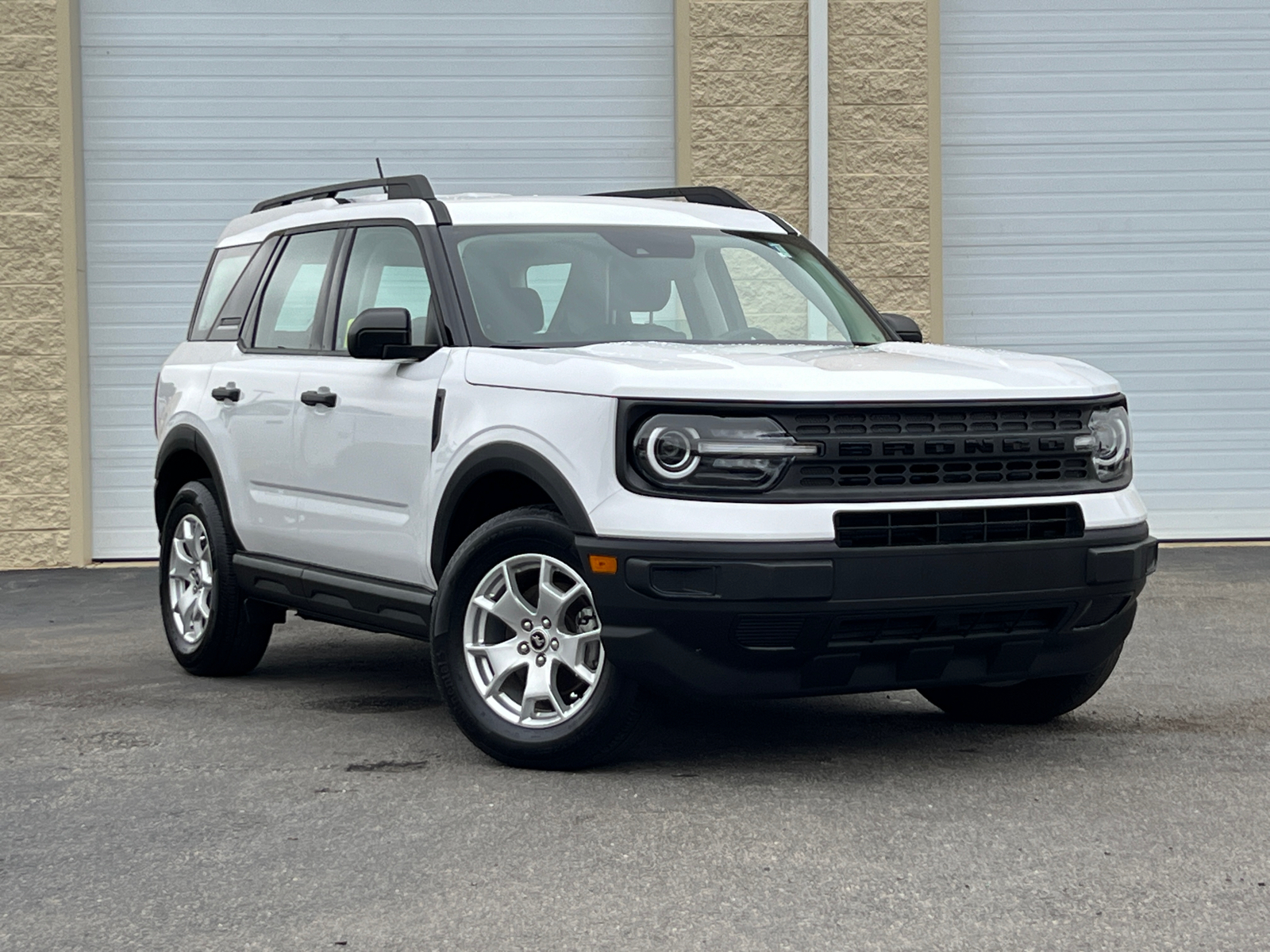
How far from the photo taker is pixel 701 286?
6543 mm

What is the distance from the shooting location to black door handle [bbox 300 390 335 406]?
21.3 feet

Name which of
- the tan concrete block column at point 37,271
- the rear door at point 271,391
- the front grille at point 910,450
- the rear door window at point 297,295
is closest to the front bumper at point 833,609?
the front grille at point 910,450

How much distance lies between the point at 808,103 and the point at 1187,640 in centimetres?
586

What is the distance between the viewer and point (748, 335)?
20.9 ft

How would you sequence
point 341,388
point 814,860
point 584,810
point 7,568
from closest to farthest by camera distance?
point 814,860 → point 584,810 → point 341,388 → point 7,568

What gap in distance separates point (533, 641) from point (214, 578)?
7.94 feet

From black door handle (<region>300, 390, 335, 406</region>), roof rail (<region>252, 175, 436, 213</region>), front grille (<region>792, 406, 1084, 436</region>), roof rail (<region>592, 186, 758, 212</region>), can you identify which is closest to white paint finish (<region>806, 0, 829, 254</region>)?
roof rail (<region>592, 186, 758, 212</region>)

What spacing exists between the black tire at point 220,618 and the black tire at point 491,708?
6.42 feet

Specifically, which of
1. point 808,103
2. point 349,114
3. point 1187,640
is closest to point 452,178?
point 349,114

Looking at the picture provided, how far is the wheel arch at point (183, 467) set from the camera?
7.47 meters

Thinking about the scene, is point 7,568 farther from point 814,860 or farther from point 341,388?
point 814,860

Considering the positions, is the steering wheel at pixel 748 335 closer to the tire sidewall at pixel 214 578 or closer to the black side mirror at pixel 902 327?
the black side mirror at pixel 902 327

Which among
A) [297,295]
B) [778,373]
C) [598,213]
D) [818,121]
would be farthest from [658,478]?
[818,121]

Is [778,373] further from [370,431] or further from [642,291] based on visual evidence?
[370,431]
